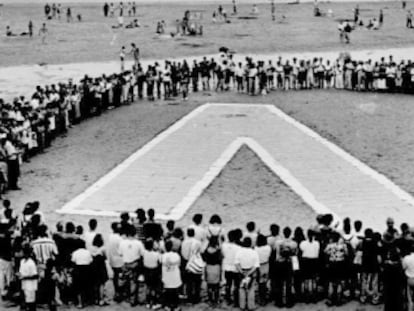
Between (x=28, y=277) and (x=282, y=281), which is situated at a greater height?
(x=28, y=277)

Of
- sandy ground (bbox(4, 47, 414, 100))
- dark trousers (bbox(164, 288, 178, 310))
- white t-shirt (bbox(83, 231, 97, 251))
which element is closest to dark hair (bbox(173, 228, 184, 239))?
dark trousers (bbox(164, 288, 178, 310))

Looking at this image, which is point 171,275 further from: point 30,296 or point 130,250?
point 30,296

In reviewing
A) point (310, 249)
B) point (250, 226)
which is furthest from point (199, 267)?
point (310, 249)

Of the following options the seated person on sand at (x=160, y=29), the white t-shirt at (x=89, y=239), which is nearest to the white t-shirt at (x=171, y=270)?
the white t-shirt at (x=89, y=239)

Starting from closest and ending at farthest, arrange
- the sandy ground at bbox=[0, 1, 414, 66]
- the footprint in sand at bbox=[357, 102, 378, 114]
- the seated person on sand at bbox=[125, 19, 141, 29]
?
the footprint in sand at bbox=[357, 102, 378, 114]
the sandy ground at bbox=[0, 1, 414, 66]
the seated person on sand at bbox=[125, 19, 141, 29]

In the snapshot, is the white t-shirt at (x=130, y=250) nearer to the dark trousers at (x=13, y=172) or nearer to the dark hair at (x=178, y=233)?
the dark hair at (x=178, y=233)

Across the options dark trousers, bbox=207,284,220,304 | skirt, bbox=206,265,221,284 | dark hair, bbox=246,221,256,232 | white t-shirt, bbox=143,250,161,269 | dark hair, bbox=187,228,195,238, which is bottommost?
dark trousers, bbox=207,284,220,304

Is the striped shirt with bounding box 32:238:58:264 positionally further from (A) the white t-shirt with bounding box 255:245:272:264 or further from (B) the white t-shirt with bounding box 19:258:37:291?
(A) the white t-shirt with bounding box 255:245:272:264
